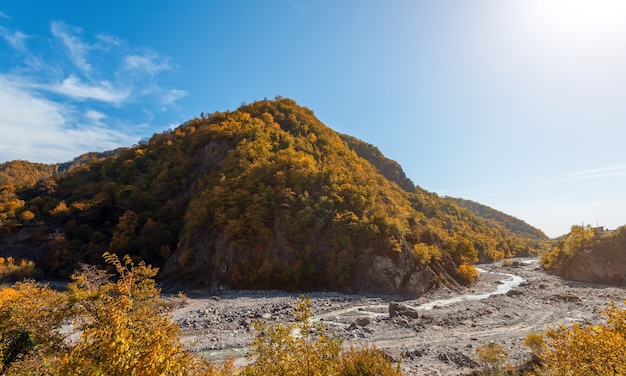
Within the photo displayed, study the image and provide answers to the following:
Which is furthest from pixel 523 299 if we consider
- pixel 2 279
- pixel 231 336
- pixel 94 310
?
pixel 2 279

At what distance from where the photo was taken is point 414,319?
2647 cm

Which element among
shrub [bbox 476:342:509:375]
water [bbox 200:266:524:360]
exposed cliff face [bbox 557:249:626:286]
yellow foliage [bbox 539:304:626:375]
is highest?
exposed cliff face [bbox 557:249:626:286]

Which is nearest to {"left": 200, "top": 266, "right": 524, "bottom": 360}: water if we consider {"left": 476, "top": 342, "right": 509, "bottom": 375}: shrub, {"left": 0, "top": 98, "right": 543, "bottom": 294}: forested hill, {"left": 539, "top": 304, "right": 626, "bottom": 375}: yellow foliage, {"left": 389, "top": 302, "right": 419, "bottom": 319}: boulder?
{"left": 389, "top": 302, "right": 419, "bottom": 319}: boulder

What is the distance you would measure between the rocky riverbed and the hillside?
12.0 meters

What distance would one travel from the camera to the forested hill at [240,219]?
138ft

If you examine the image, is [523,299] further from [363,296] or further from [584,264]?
[584,264]

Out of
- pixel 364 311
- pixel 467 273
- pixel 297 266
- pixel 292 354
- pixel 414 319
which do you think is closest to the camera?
pixel 292 354

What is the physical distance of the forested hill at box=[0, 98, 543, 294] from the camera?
42.0 metres

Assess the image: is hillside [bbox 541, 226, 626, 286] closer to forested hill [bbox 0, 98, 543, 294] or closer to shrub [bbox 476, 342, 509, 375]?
forested hill [bbox 0, 98, 543, 294]

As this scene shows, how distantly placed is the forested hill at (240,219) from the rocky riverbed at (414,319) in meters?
4.47

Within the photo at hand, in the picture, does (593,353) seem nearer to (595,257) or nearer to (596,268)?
(596,268)

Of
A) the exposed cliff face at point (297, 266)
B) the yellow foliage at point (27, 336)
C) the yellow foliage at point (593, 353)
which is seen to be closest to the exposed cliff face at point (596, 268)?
the exposed cliff face at point (297, 266)

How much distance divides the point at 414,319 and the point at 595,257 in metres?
49.9

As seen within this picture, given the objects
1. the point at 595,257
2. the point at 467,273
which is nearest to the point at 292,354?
the point at 467,273
